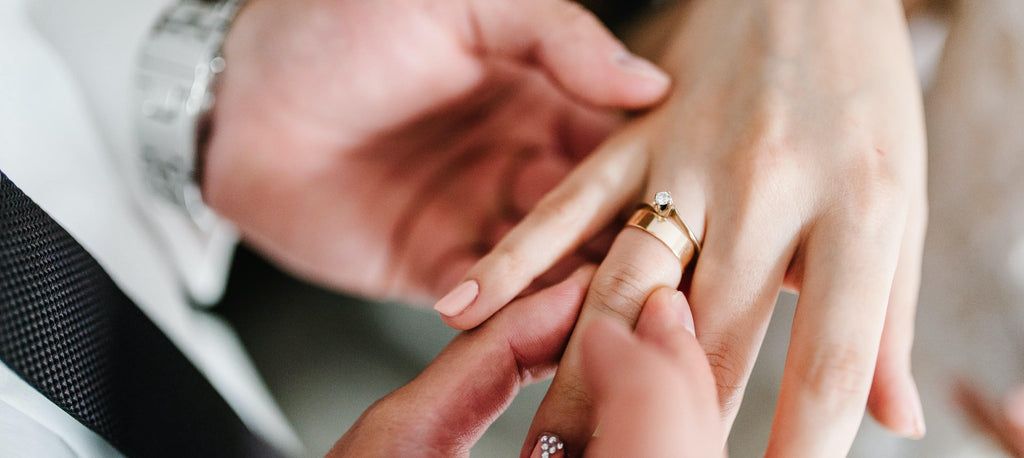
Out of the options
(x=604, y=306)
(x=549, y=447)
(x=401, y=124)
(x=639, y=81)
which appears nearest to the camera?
(x=549, y=447)

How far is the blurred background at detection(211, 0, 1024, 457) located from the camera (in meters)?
0.81

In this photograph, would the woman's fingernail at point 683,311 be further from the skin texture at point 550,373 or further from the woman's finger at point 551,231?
the woman's finger at point 551,231

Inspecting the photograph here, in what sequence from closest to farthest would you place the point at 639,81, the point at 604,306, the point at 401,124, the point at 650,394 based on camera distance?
the point at 650,394, the point at 604,306, the point at 639,81, the point at 401,124

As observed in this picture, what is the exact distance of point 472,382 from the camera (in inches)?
23.5

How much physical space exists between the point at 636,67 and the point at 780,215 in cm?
→ 28

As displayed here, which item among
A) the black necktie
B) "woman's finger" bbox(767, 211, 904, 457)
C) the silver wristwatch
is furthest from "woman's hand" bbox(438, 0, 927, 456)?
the silver wristwatch

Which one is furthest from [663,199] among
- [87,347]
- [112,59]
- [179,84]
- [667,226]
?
[112,59]

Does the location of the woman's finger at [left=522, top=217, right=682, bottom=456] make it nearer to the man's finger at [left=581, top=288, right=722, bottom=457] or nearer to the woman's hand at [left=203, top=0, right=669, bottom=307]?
the man's finger at [left=581, top=288, right=722, bottom=457]

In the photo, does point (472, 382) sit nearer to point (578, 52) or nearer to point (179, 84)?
point (578, 52)

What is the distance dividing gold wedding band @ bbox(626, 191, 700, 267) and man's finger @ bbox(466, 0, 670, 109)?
0.58 feet

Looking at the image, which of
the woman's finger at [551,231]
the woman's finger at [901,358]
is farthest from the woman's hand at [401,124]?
the woman's finger at [901,358]

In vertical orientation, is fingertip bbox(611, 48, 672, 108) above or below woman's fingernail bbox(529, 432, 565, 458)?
above

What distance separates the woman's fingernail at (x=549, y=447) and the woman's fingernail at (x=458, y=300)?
0.56 feet

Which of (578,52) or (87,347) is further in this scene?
(578,52)
